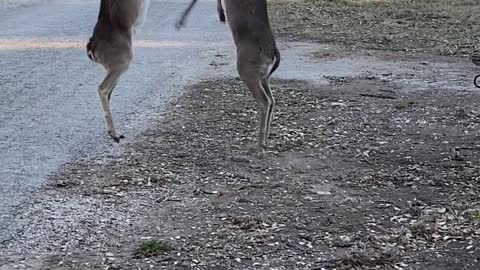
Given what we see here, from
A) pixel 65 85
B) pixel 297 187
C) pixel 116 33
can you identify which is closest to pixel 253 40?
pixel 116 33

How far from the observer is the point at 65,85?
31.4ft

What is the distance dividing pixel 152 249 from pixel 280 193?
57.5 inches

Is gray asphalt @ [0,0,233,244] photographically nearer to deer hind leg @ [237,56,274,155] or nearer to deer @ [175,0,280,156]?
deer hind leg @ [237,56,274,155]

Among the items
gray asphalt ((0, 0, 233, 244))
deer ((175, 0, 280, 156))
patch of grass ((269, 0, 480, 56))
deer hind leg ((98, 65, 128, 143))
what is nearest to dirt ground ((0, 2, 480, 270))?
gray asphalt ((0, 0, 233, 244))

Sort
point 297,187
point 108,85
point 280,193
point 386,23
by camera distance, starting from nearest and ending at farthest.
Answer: point 280,193 → point 297,187 → point 108,85 → point 386,23

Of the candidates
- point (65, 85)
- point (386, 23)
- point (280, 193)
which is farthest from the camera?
point (386, 23)

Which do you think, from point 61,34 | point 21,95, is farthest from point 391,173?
point 61,34

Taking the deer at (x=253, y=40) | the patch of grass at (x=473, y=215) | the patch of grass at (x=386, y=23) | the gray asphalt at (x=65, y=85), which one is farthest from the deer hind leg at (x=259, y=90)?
the patch of grass at (x=386, y=23)

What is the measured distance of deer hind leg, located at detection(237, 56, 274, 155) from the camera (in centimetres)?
665

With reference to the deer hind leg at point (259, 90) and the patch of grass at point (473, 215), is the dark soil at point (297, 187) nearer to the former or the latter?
the patch of grass at point (473, 215)

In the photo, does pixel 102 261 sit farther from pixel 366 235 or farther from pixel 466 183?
pixel 466 183

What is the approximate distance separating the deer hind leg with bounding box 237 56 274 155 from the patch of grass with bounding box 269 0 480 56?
6083 millimetres

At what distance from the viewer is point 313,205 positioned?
604 centimetres

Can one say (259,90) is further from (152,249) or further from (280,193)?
(152,249)
